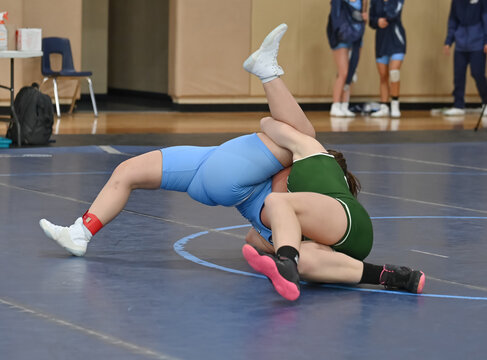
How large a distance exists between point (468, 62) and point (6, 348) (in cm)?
1195

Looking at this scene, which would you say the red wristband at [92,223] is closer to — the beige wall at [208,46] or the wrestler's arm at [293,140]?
the wrestler's arm at [293,140]

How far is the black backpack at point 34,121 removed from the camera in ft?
30.9

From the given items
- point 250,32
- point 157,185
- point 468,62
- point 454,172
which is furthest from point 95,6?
point 157,185

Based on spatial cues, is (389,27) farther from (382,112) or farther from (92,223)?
(92,223)

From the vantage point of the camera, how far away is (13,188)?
22.3 ft

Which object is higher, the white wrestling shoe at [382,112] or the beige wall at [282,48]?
the beige wall at [282,48]

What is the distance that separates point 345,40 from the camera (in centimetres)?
1314

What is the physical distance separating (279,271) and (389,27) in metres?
10.2

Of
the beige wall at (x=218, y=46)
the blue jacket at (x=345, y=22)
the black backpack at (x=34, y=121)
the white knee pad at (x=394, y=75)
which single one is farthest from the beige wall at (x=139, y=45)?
the black backpack at (x=34, y=121)

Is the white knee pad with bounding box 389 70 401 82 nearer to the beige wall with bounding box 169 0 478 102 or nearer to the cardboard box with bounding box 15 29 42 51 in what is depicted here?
the beige wall with bounding box 169 0 478 102

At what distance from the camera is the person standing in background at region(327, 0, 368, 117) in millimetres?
13016

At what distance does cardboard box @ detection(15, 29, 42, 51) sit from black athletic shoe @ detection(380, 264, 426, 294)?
21.0 ft

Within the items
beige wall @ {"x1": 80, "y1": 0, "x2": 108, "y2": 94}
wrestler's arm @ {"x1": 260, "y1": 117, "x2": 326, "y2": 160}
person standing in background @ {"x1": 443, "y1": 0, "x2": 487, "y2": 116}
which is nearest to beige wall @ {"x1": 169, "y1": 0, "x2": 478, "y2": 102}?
person standing in background @ {"x1": 443, "y1": 0, "x2": 487, "y2": 116}

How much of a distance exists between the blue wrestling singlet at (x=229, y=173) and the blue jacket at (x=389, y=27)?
911 centimetres
